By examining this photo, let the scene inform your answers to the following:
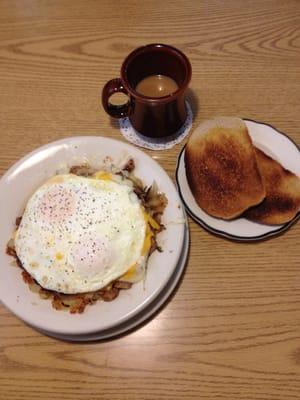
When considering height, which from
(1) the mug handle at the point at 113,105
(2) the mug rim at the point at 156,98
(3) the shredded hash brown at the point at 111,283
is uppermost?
(2) the mug rim at the point at 156,98

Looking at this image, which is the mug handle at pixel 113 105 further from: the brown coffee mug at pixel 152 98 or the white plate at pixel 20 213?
the white plate at pixel 20 213

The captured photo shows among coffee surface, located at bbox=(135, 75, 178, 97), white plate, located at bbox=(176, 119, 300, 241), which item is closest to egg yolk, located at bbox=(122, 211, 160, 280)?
white plate, located at bbox=(176, 119, 300, 241)

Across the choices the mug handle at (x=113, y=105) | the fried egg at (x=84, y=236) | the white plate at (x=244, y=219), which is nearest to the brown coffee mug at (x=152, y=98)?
the mug handle at (x=113, y=105)

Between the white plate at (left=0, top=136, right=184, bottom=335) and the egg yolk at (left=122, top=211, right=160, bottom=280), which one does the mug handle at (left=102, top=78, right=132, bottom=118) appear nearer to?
the white plate at (left=0, top=136, right=184, bottom=335)

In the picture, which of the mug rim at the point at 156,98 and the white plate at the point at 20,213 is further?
the mug rim at the point at 156,98

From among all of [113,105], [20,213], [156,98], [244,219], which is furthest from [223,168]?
[20,213]
